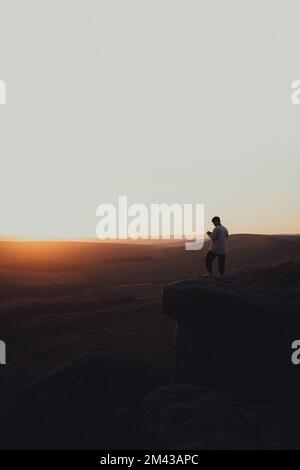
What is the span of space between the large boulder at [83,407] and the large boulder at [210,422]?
1.73m

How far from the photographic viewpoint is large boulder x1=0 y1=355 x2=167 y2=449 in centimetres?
1536

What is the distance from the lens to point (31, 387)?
17.3 metres

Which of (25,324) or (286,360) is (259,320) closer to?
(286,360)

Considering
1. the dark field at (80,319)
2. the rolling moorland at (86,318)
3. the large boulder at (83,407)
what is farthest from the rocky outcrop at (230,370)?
the dark field at (80,319)

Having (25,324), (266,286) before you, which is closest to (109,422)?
(266,286)

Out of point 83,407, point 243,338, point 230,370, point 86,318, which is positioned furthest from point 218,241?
point 86,318

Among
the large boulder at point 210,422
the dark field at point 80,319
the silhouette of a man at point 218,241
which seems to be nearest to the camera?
the large boulder at point 210,422

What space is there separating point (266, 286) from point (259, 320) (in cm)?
155

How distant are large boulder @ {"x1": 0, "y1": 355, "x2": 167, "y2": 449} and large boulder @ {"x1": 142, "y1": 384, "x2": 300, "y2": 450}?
1.73 meters

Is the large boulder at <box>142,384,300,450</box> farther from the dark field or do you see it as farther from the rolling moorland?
the dark field

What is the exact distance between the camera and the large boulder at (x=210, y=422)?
12266 millimetres

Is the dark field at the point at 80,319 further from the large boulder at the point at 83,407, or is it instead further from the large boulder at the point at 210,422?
the large boulder at the point at 210,422

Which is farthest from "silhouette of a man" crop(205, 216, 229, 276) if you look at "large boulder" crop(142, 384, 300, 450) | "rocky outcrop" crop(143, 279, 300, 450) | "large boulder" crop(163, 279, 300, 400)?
"large boulder" crop(142, 384, 300, 450)

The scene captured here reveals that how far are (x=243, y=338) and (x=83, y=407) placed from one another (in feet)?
18.3
